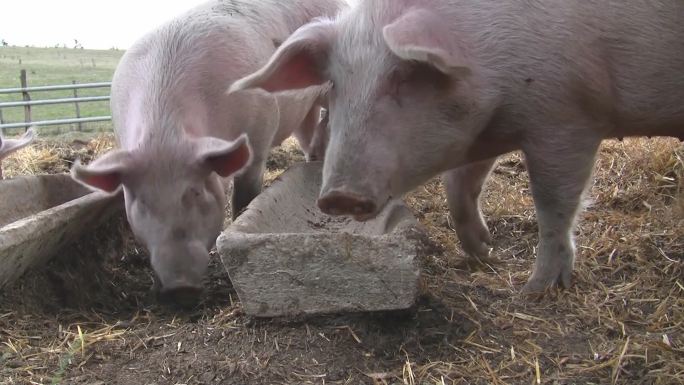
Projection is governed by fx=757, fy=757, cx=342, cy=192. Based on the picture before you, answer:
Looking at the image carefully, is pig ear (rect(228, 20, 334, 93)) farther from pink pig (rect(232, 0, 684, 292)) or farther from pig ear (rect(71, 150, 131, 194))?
pig ear (rect(71, 150, 131, 194))

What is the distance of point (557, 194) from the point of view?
336 centimetres

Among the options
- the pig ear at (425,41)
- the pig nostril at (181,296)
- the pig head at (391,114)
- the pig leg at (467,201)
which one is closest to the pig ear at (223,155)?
the pig head at (391,114)

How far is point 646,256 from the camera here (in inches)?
153

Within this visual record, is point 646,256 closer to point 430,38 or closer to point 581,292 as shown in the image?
point 581,292

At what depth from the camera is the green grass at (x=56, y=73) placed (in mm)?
14844

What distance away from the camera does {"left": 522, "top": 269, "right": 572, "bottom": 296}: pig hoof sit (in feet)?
11.4

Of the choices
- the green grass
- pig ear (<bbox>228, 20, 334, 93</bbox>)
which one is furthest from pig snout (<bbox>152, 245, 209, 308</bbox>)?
the green grass

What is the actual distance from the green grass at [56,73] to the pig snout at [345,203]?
11145 millimetres

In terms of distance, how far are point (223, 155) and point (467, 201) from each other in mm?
1431

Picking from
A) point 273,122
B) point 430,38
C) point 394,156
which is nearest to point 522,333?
point 394,156

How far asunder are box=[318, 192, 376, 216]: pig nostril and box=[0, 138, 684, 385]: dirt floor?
1.41 feet

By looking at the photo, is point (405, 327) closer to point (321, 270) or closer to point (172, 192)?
point (321, 270)

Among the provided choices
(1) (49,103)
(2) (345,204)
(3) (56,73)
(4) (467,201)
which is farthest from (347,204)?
(3) (56,73)

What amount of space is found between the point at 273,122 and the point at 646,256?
2.30 meters
